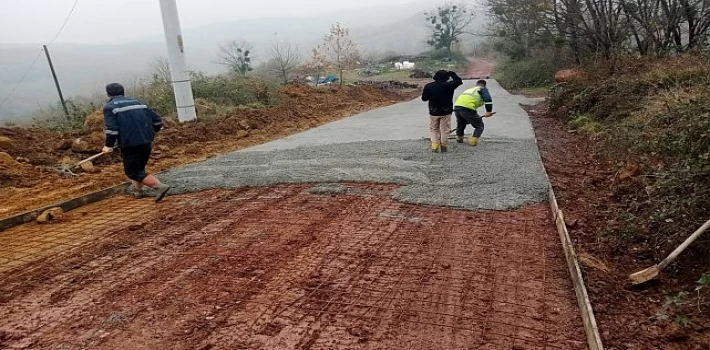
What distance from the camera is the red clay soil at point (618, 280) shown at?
8.85ft

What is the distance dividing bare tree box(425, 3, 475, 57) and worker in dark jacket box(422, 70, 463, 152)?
137 ft

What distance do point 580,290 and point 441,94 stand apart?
5.00 meters

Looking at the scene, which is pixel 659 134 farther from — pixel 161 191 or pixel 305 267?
pixel 161 191

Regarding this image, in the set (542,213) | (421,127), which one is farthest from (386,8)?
(542,213)

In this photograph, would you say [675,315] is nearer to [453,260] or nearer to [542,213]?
[453,260]

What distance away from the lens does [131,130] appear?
559 cm

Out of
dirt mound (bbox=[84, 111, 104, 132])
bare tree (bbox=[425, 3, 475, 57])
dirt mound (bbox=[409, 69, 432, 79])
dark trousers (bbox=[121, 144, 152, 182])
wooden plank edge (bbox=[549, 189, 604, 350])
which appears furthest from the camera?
bare tree (bbox=[425, 3, 475, 57])

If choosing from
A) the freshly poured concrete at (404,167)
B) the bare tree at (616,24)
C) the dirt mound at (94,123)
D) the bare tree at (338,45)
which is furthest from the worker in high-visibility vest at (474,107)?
the bare tree at (338,45)

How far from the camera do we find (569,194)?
5.45 m

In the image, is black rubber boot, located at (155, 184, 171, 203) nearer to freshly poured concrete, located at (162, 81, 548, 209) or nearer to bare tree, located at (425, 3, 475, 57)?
freshly poured concrete, located at (162, 81, 548, 209)

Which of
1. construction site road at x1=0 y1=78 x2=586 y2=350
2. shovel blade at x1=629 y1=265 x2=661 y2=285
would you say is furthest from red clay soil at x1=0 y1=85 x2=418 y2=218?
shovel blade at x1=629 y1=265 x2=661 y2=285

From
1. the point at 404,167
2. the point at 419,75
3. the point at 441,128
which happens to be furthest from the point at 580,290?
the point at 419,75

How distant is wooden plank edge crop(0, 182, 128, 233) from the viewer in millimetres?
5164

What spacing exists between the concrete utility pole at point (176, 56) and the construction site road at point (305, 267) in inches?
163
